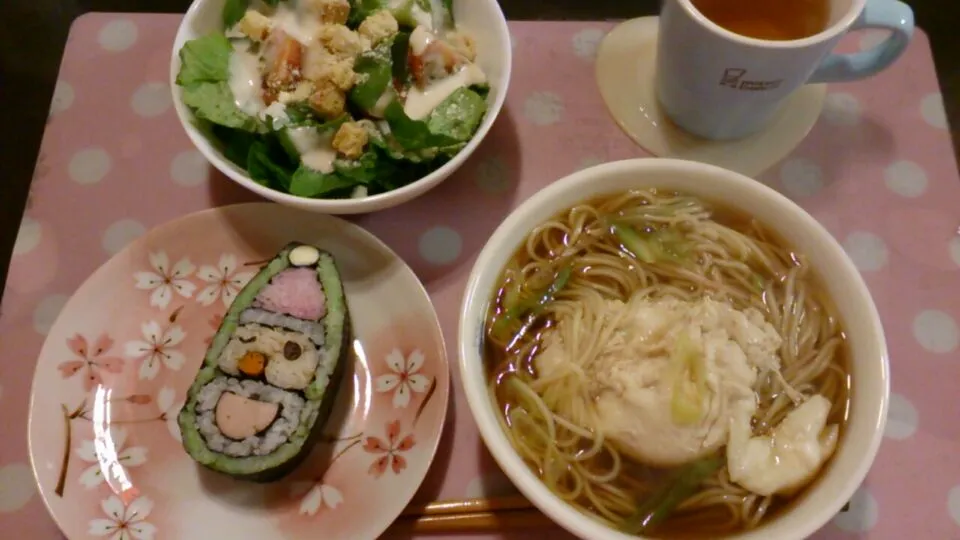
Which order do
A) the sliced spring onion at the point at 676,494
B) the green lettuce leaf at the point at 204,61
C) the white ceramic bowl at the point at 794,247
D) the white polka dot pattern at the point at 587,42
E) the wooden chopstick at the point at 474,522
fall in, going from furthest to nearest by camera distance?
1. the white polka dot pattern at the point at 587,42
2. the green lettuce leaf at the point at 204,61
3. the wooden chopstick at the point at 474,522
4. the sliced spring onion at the point at 676,494
5. the white ceramic bowl at the point at 794,247

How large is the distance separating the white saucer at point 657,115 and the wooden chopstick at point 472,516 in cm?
58

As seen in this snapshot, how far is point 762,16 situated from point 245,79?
2.49 feet

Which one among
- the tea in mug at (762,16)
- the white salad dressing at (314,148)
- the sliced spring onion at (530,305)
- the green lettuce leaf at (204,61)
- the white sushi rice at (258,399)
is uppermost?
the tea in mug at (762,16)

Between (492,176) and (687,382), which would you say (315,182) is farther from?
(687,382)

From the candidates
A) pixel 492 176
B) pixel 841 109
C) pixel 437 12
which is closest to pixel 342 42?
pixel 437 12

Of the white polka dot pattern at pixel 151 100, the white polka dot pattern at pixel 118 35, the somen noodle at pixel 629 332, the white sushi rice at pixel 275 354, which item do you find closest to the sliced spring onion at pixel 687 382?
the somen noodle at pixel 629 332

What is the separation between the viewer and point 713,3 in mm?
1112

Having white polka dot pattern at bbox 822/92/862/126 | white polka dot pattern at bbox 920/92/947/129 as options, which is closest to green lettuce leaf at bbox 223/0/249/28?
white polka dot pattern at bbox 822/92/862/126

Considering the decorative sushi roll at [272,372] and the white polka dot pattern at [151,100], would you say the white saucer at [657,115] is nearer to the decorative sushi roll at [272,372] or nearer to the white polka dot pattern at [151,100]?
the decorative sushi roll at [272,372]

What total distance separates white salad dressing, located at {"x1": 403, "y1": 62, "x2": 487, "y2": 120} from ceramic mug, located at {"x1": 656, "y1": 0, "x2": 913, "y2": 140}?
0.91 feet

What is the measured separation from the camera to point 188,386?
1090 millimetres

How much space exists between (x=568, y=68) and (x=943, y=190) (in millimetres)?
616

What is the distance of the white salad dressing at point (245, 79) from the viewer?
111 cm

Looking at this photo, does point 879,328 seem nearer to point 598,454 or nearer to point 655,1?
point 598,454
